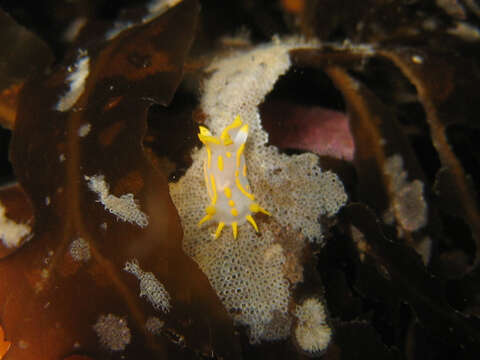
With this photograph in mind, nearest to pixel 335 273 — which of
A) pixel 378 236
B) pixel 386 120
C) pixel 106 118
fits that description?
pixel 378 236

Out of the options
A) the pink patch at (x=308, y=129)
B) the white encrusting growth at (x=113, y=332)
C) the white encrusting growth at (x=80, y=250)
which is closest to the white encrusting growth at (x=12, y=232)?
the white encrusting growth at (x=80, y=250)

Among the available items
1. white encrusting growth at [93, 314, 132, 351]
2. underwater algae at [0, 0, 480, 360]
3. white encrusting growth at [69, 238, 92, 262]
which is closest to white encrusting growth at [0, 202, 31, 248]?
underwater algae at [0, 0, 480, 360]

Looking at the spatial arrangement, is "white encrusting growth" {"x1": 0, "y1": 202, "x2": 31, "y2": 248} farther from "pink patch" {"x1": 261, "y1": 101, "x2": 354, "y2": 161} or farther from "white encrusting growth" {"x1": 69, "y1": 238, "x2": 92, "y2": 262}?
"pink patch" {"x1": 261, "y1": 101, "x2": 354, "y2": 161}

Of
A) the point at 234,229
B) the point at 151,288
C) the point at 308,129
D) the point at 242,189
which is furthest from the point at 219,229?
the point at 308,129

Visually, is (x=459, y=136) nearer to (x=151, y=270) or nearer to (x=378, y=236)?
(x=378, y=236)

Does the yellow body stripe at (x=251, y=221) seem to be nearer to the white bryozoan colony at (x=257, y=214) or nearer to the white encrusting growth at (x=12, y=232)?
the white bryozoan colony at (x=257, y=214)
